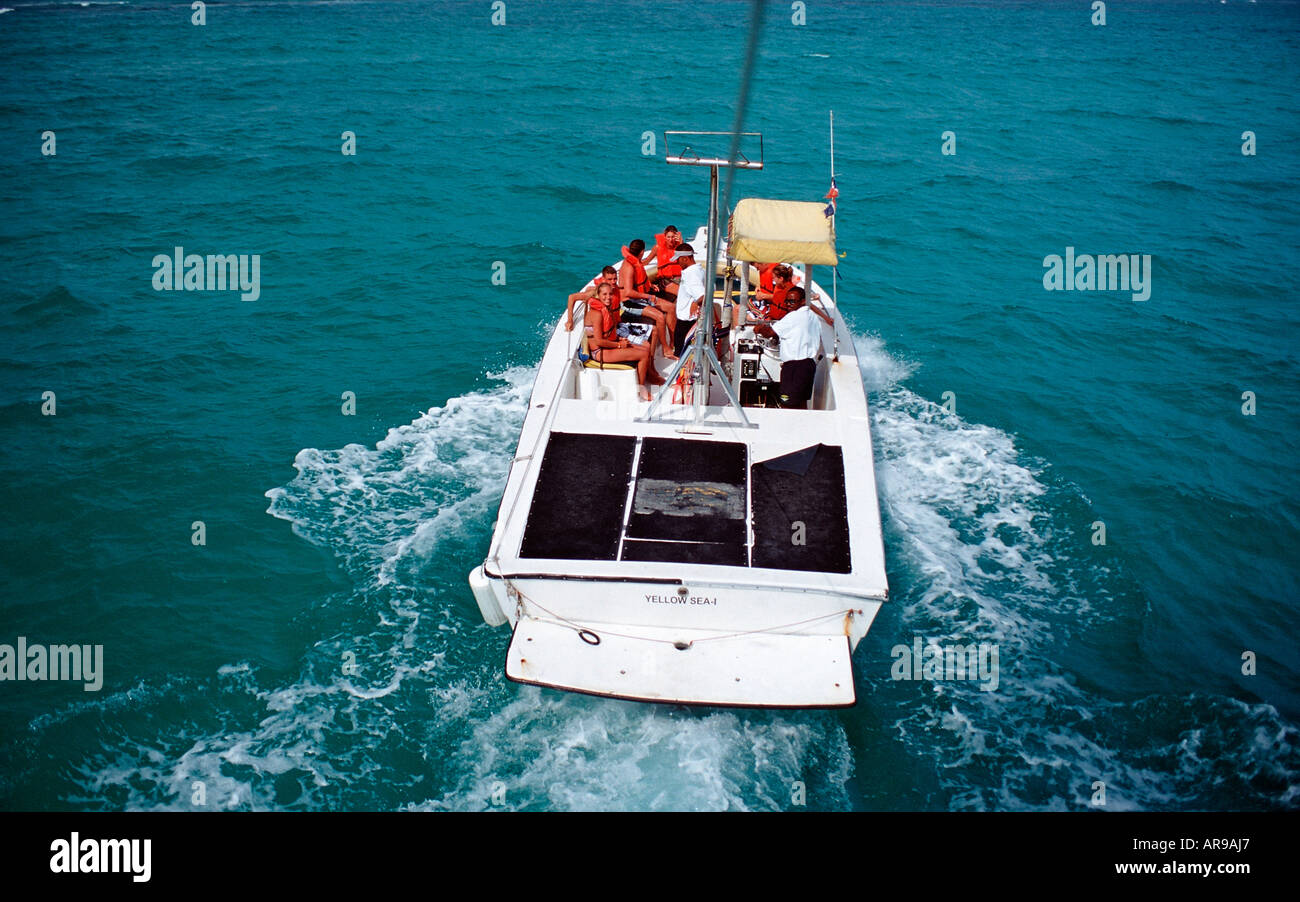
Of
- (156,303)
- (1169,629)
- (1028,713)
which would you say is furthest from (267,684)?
(156,303)

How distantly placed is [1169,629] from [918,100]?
25301 mm

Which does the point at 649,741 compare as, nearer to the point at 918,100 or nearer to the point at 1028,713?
the point at 1028,713

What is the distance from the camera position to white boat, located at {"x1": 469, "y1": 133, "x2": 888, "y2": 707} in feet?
25.1

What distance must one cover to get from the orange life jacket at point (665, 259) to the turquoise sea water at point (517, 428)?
10.7 feet

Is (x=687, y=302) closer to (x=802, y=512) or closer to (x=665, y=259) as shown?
(x=665, y=259)

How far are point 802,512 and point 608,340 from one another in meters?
3.53

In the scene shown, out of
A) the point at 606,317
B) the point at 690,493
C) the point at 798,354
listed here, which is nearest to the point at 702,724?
the point at 690,493

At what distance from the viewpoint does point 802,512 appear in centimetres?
850

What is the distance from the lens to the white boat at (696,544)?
7.66m

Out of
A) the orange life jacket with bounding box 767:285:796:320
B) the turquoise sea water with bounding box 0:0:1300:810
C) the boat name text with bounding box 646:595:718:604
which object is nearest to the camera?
the boat name text with bounding box 646:595:718:604

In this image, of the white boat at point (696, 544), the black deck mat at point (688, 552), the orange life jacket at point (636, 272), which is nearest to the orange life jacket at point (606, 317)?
the white boat at point (696, 544)

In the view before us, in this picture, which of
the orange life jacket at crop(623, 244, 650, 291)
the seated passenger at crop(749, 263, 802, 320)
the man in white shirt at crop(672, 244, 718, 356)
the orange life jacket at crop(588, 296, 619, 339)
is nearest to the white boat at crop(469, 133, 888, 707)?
the seated passenger at crop(749, 263, 802, 320)

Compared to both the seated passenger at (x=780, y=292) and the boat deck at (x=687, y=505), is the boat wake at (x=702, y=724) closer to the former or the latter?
the boat deck at (x=687, y=505)

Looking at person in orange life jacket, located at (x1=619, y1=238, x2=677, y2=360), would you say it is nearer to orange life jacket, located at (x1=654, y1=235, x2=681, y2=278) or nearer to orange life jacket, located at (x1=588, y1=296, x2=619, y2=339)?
orange life jacket, located at (x1=654, y1=235, x2=681, y2=278)
